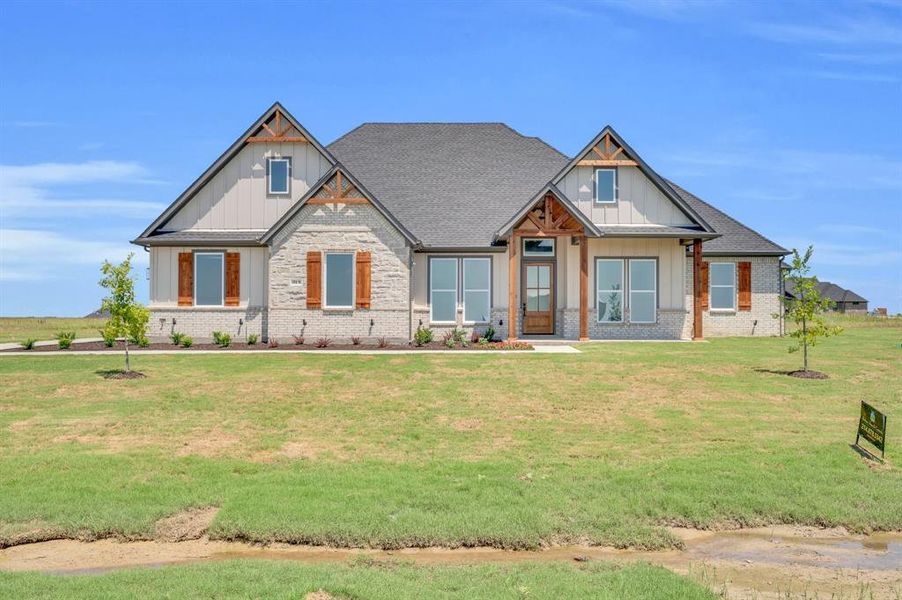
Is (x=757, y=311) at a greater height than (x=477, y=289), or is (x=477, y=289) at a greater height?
(x=477, y=289)

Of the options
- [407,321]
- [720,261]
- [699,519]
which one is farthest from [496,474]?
[720,261]

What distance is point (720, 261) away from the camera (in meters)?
31.1

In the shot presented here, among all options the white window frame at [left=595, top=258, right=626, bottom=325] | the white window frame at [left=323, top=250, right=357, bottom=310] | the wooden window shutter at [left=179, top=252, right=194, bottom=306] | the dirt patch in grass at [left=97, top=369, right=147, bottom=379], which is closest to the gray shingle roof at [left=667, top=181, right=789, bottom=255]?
the white window frame at [left=595, top=258, right=626, bottom=325]

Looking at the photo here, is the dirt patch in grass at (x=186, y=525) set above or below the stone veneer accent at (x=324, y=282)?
below

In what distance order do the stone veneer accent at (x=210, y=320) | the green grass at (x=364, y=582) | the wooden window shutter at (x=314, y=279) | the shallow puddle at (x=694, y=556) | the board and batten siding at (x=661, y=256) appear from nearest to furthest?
the green grass at (x=364, y=582) → the shallow puddle at (x=694, y=556) → the wooden window shutter at (x=314, y=279) → the stone veneer accent at (x=210, y=320) → the board and batten siding at (x=661, y=256)

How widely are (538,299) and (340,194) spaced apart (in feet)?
29.9

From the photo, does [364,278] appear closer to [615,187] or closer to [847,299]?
[615,187]

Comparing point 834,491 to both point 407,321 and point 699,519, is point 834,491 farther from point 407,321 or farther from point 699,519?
point 407,321

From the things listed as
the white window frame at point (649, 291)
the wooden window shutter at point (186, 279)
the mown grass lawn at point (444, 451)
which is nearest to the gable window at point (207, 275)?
the wooden window shutter at point (186, 279)

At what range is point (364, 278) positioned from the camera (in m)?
25.9

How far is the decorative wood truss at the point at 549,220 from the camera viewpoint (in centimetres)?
2561

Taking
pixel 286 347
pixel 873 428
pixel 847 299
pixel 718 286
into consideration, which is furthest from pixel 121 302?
pixel 847 299

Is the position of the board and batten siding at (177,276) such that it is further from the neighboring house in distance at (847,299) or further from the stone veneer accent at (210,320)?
the neighboring house in distance at (847,299)

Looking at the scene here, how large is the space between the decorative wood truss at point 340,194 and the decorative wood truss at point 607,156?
8.91 m
